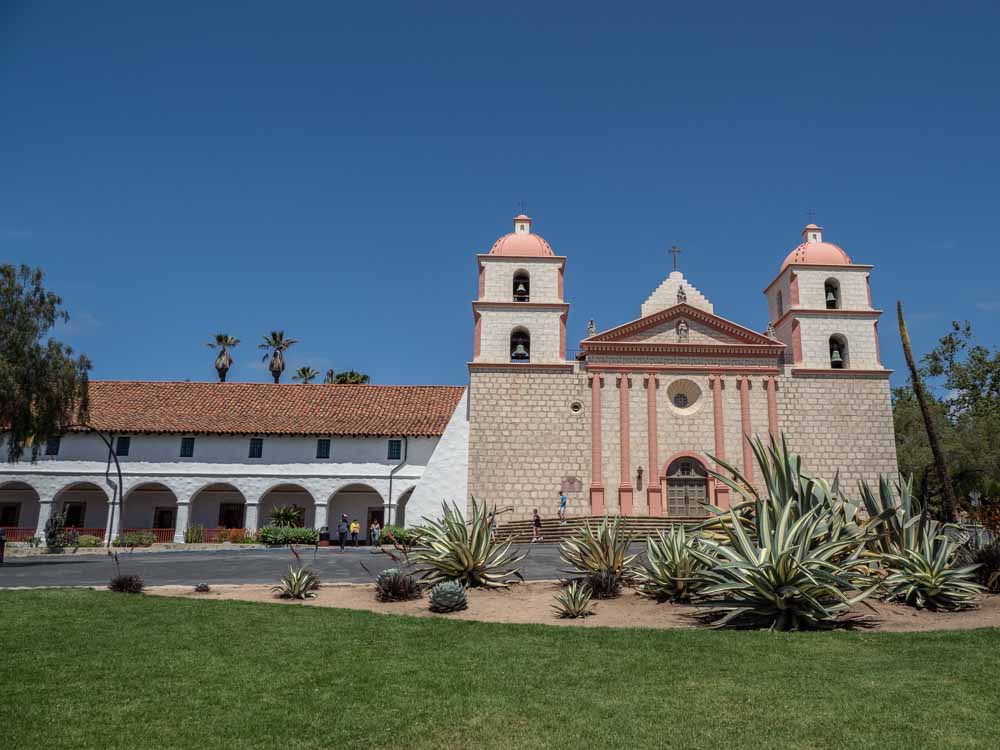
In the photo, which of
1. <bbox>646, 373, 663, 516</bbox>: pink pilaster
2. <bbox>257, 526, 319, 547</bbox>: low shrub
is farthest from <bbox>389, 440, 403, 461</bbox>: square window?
<bbox>646, 373, 663, 516</bbox>: pink pilaster

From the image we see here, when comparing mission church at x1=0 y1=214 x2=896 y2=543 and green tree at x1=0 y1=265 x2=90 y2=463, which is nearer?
green tree at x1=0 y1=265 x2=90 y2=463

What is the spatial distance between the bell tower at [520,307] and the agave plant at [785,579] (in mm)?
20037

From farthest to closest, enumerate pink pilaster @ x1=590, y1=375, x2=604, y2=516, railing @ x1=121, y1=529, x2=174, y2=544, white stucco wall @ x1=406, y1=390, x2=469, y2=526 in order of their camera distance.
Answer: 1. railing @ x1=121, y1=529, x2=174, y2=544
2. white stucco wall @ x1=406, y1=390, x2=469, y2=526
3. pink pilaster @ x1=590, y1=375, x2=604, y2=516

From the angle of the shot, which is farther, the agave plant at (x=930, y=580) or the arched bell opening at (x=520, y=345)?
the arched bell opening at (x=520, y=345)

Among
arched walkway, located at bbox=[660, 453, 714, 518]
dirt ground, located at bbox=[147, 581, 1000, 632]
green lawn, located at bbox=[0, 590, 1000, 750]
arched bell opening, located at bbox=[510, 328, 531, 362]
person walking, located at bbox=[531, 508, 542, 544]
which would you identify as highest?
arched bell opening, located at bbox=[510, 328, 531, 362]

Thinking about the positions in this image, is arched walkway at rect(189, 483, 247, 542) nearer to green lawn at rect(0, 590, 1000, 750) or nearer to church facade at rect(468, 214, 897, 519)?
church facade at rect(468, 214, 897, 519)

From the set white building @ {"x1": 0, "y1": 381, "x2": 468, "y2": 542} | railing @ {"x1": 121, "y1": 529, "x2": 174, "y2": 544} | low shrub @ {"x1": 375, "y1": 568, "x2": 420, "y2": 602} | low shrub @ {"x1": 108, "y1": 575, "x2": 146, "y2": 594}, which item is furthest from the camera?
white building @ {"x1": 0, "y1": 381, "x2": 468, "y2": 542}

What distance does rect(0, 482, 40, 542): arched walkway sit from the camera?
3225 centimetres

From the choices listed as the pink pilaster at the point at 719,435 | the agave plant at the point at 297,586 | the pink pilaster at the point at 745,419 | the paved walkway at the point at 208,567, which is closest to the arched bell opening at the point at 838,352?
the pink pilaster at the point at 745,419

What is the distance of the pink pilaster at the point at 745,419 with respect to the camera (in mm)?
29734

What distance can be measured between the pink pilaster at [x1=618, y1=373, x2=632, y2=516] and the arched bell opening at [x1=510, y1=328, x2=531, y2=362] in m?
3.81

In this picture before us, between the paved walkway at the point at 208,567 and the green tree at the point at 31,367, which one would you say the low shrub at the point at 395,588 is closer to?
the paved walkway at the point at 208,567

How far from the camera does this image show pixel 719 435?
98.3 ft

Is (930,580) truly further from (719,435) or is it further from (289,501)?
(289,501)
